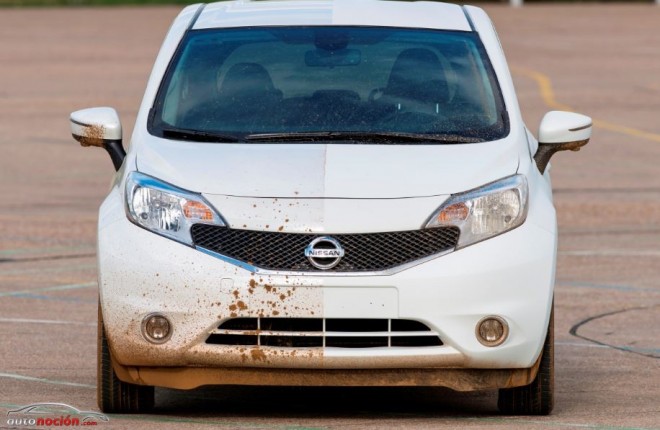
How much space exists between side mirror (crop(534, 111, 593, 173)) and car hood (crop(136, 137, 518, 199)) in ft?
0.81

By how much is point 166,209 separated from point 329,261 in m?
0.72

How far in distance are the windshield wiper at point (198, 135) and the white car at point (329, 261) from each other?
1cm

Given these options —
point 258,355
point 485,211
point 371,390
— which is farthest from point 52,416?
point 485,211

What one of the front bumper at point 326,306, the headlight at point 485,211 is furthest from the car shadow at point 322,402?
the headlight at point 485,211

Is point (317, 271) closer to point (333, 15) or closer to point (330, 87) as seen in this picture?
point (330, 87)

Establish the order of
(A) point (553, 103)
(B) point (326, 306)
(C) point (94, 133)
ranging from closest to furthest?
1. (B) point (326, 306)
2. (C) point (94, 133)
3. (A) point (553, 103)

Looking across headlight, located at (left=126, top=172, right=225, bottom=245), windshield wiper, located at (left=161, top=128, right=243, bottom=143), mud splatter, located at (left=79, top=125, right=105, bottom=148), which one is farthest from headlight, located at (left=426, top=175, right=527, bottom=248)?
mud splatter, located at (left=79, top=125, right=105, bottom=148)

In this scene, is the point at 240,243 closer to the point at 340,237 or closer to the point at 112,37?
the point at 340,237

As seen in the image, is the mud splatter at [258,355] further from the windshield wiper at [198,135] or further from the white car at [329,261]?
the windshield wiper at [198,135]

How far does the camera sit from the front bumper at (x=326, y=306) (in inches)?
271

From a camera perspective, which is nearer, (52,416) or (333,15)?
(52,416)

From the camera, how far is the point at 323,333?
6930 mm

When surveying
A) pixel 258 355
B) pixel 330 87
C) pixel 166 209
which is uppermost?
pixel 330 87

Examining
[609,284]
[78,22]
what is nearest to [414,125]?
[609,284]
